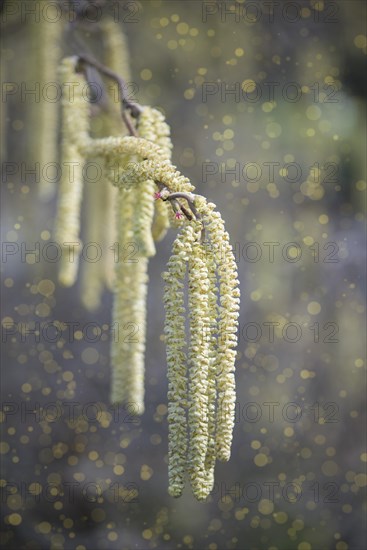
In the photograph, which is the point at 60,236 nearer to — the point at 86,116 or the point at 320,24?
the point at 86,116

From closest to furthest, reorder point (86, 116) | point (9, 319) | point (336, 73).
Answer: point (86, 116), point (336, 73), point (9, 319)

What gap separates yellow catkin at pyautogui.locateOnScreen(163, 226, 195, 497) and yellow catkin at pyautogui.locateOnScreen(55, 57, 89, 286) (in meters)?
0.17

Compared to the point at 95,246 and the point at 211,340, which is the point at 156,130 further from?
the point at 95,246

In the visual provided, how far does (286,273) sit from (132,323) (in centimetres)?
98

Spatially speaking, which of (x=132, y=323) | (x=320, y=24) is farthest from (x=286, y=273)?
(x=132, y=323)

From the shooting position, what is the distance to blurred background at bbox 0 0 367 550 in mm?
1499

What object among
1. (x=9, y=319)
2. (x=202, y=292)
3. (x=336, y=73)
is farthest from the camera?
(x=9, y=319)

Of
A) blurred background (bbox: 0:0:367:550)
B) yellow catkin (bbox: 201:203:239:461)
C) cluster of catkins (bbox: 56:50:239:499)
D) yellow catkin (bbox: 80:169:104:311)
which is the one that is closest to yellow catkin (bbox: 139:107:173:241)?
cluster of catkins (bbox: 56:50:239:499)

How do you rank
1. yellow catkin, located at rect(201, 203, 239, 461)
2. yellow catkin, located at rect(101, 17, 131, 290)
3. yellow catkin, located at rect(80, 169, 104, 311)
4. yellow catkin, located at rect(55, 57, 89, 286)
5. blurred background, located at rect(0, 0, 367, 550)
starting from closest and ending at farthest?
yellow catkin, located at rect(201, 203, 239, 461), yellow catkin, located at rect(55, 57, 89, 286), yellow catkin, located at rect(101, 17, 131, 290), yellow catkin, located at rect(80, 169, 104, 311), blurred background, located at rect(0, 0, 367, 550)

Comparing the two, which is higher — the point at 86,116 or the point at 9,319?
the point at 86,116

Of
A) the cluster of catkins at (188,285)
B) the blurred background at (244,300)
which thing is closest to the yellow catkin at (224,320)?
the cluster of catkins at (188,285)

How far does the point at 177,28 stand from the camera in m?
1.55

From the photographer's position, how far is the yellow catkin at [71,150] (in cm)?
56

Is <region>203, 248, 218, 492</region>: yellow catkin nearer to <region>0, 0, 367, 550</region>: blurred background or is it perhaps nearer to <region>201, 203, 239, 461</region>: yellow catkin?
<region>201, 203, 239, 461</region>: yellow catkin
